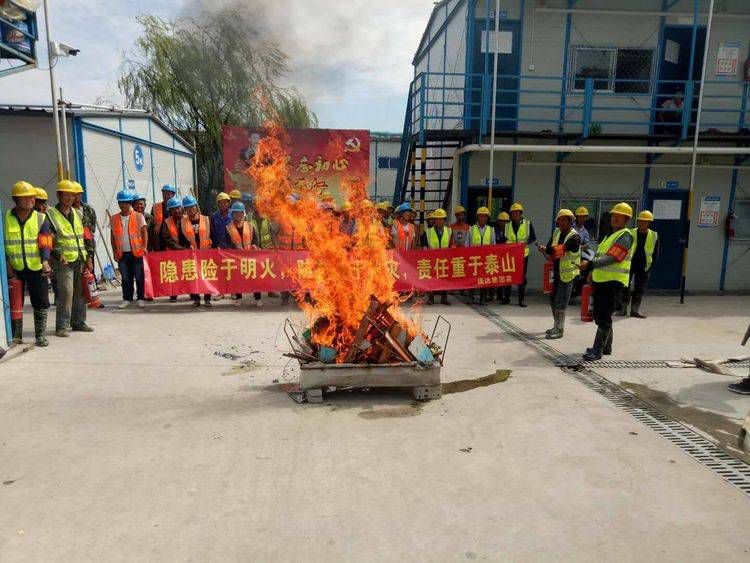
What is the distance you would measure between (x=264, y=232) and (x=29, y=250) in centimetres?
456

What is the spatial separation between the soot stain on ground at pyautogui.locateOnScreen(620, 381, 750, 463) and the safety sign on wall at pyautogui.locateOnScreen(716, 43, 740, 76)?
9683 mm

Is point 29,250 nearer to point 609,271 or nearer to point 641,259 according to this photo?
point 609,271

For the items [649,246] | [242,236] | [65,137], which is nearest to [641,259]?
[649,246]

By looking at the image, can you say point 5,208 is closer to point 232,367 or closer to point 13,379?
point 13,379

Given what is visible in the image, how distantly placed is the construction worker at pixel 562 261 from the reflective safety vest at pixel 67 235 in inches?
A: 258

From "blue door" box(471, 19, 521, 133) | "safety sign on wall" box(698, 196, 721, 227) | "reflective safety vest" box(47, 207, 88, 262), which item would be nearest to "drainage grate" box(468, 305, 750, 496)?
"blue door" box(471, 19, 521, 133)

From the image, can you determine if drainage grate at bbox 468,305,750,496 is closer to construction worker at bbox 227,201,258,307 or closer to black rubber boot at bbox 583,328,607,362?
black rubber boot at bbox 583,328,607,362

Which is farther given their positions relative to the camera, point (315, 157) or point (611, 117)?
point (315, 157)

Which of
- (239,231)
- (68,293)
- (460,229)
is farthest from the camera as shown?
(460,229)

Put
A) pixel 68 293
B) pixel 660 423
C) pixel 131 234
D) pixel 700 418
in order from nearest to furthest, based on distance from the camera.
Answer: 1. pixel 660 423
2. pixel 700 418
3. pixel 68 293
4. pixel 131 234

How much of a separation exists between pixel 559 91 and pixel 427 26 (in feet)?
19.6

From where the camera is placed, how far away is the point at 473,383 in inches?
224

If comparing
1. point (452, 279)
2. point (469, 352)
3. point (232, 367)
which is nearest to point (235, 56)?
point (232, 367)

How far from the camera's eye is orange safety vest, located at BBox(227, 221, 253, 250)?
9820mm
